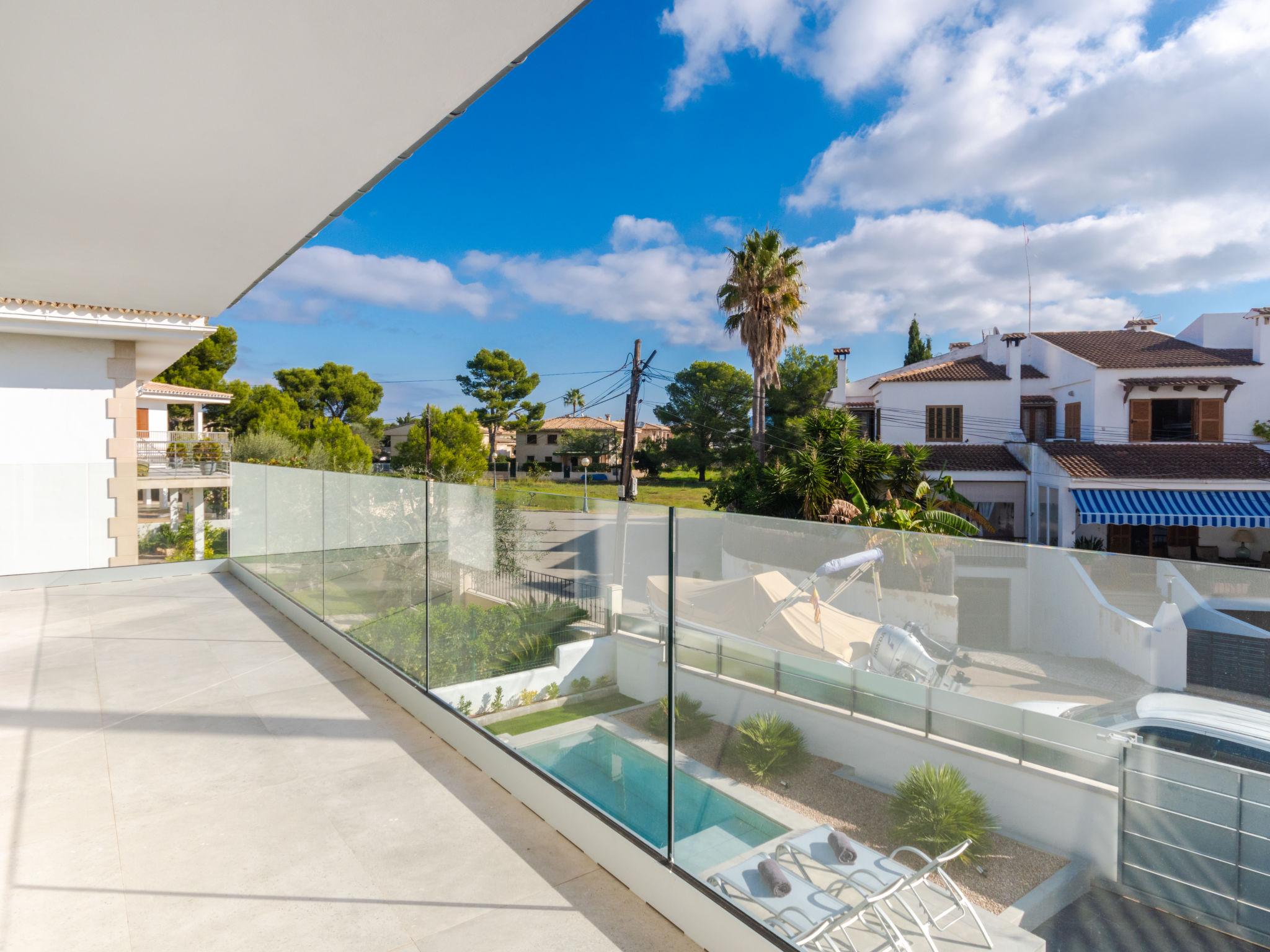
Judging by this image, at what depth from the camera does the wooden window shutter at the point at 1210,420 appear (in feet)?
73.0

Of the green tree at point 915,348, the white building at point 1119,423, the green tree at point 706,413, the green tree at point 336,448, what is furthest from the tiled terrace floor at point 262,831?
the green tree at point 915,348

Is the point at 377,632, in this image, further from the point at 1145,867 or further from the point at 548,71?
the point at 548,71

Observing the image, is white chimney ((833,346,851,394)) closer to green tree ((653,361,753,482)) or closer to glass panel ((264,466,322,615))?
green tree ((653,361,753,482))

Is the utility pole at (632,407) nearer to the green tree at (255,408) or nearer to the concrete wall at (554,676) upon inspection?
the concrete wall at (554,676)

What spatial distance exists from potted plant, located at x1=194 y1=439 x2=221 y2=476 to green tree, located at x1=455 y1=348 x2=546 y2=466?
3474cm

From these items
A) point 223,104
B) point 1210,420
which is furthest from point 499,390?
point 223,104

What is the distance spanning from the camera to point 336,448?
1153 inches

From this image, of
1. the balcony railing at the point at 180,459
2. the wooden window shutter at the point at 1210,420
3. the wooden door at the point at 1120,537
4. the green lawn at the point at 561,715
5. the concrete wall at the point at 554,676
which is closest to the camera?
the green lawn at the point at 561,715

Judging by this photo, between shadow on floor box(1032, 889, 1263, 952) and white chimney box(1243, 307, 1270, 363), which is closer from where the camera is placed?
shadow on floor box(1032, 889, 1263, 952)

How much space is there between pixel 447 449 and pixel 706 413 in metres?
18.5

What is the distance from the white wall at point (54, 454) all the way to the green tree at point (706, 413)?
3666 cm

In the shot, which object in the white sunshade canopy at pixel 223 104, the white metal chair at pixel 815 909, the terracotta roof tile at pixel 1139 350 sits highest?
the terracotta roof tile at pixel 1139 350

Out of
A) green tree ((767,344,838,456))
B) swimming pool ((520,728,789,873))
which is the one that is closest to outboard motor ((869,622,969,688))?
swimming pool ((520,728,789,873))

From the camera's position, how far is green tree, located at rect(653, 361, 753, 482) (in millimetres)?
45719
